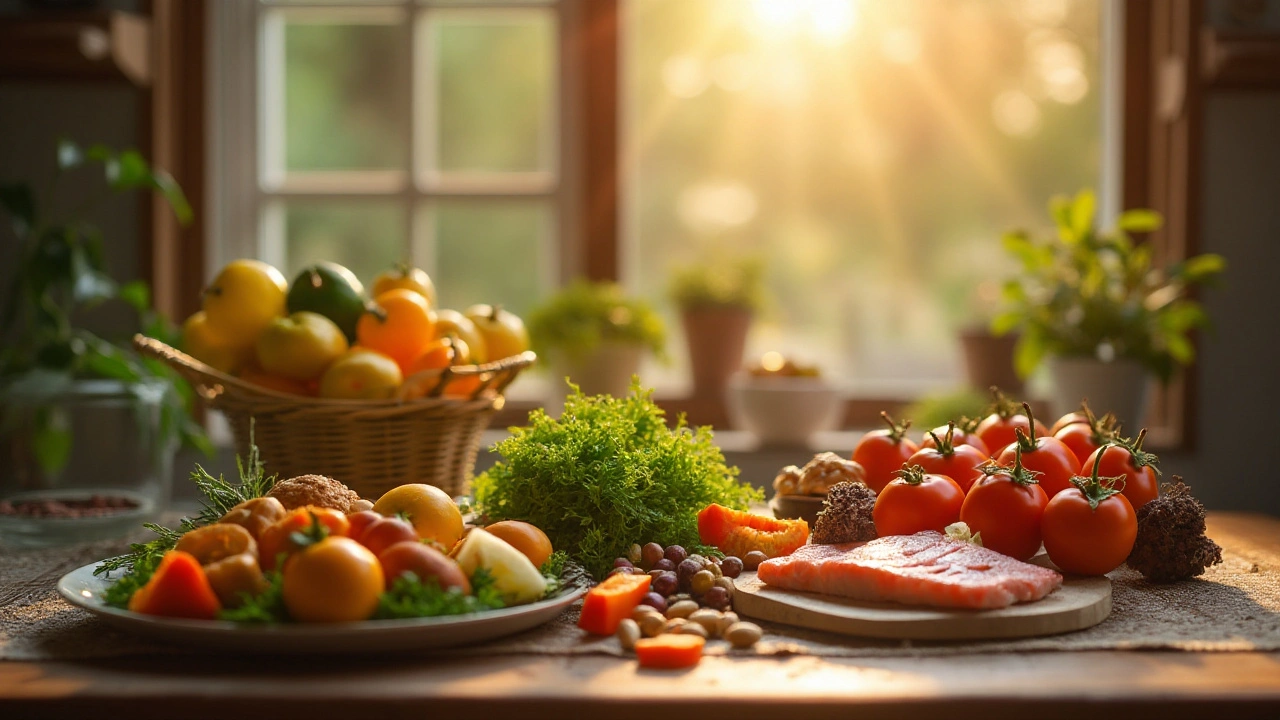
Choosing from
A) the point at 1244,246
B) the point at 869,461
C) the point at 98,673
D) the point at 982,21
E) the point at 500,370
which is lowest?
the point at 98,673

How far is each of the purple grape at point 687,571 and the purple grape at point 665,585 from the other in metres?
0.03

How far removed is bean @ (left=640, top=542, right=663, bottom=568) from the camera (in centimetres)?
134

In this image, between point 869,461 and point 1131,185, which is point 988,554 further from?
point 1131,185

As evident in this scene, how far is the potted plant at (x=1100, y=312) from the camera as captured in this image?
271 cm

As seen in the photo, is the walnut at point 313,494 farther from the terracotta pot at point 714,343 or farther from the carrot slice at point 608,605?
the terracotta pot at point 714,343

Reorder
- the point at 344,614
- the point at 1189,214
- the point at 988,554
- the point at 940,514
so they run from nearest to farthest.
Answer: the point at 344,614 < the point at 988,554 < the point at 940,514 < the point at 1189,214

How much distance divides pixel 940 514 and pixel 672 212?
2.05 m

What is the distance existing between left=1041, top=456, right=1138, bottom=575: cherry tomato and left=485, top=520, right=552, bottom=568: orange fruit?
0.63 m

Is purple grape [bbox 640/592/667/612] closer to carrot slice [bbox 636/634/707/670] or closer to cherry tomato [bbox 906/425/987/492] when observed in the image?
carrot slice [bbox 636/634/707/670]

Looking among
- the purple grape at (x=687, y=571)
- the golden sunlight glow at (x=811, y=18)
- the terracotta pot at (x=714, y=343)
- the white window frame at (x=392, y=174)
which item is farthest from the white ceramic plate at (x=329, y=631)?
the golden sunlight glow at (x=811, y=18)

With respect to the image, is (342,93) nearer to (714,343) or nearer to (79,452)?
(714,343)

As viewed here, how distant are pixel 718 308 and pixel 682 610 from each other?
191 cm

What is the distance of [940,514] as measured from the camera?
53.6 inches

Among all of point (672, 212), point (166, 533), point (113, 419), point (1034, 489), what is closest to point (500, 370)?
point (166, 533)
